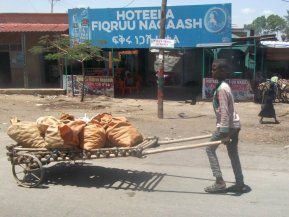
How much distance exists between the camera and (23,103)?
63.4 feet

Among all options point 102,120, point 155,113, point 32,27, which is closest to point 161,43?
point 155,113

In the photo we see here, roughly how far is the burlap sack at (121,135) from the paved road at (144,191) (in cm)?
64

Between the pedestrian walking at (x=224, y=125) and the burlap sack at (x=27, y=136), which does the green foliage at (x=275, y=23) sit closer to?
the pedestrian walking at (x=224, y=125)

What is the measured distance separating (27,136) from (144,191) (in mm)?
1898

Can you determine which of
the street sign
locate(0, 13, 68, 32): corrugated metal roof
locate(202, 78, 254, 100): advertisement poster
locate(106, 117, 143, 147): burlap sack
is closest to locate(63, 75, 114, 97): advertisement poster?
locate(0, 13, 68, 32): corrugated metal roof

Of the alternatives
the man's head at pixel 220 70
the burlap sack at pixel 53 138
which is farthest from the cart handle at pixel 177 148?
the burlap sack at pixel 53 138

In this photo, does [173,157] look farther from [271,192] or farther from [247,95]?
[247,95]

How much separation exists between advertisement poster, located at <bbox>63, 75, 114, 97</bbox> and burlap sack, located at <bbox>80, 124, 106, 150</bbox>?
1515 centimetres

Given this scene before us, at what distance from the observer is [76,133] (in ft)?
21.1

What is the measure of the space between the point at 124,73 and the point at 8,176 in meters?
17.3

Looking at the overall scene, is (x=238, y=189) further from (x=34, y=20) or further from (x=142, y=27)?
(x=34, y=20)

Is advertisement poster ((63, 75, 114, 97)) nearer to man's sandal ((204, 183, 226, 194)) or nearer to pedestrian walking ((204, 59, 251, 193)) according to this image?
pedestrian walking ((204, 59, 251, 193))

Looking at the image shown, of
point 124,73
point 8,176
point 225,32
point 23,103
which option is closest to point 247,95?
point 225,32

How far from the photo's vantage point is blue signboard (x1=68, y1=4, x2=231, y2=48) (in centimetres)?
1953
